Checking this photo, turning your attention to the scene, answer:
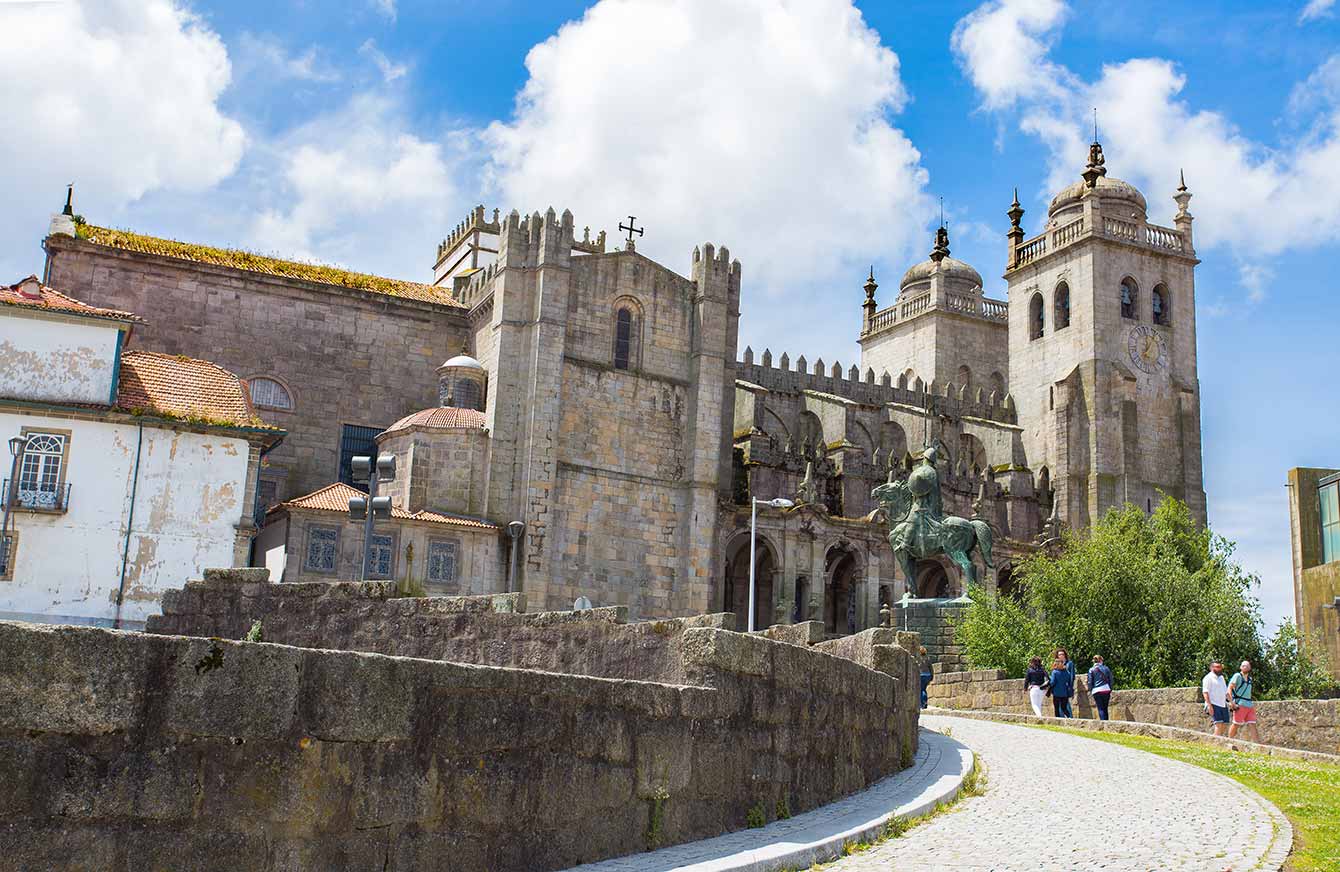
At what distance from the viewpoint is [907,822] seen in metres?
9.25

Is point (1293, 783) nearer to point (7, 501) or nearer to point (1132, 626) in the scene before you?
point (1132, 626)

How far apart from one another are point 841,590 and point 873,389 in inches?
467

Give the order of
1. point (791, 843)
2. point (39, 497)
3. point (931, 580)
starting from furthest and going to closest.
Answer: point (931, 580) < point (39, 497) < point (791, 843)

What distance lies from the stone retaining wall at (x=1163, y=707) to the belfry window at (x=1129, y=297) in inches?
1354

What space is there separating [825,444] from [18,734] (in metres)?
48.1

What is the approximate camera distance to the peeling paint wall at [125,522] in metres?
26.8

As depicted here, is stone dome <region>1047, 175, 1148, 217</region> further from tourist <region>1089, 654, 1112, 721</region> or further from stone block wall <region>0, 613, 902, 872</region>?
stone block wall <region>0, 613, 902, 872</region>

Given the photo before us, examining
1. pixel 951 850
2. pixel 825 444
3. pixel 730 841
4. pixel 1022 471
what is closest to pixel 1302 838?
pixel 951 850

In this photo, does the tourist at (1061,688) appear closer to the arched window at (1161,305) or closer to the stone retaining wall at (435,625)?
the stone retaining wall at (435,625)

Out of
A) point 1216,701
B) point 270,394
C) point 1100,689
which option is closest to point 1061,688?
point 1100,689

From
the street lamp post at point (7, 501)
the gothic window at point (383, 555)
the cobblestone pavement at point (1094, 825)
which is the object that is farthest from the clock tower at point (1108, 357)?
the cobblestone pavement at point (1094, 825)

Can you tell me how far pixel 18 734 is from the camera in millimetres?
4754

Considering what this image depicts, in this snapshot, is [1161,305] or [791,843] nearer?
[791,843]

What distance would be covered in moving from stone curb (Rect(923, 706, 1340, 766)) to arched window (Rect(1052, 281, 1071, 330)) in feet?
128
